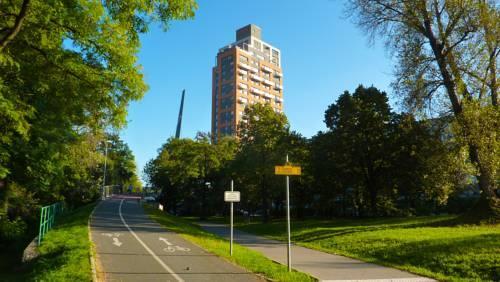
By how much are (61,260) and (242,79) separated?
115m

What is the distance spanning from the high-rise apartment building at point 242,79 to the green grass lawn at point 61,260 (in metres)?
99.5

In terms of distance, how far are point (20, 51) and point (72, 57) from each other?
1151 mm

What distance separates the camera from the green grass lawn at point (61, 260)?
1034 centimetres

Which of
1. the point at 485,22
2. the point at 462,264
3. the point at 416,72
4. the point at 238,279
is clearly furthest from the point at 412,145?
the point at 238,279

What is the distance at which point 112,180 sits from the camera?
91.4 meters

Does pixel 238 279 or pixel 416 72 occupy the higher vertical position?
pixel 416 72

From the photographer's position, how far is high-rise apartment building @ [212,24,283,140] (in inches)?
4899

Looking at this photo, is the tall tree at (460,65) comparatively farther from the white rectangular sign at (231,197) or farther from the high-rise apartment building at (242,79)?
the high-rise apartment building at (242,79)

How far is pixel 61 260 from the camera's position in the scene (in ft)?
40.6

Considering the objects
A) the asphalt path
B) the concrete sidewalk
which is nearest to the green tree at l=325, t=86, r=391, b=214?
the concrete sidewalk

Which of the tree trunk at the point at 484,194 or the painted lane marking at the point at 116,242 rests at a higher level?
the tree trunk at the point at 484,194

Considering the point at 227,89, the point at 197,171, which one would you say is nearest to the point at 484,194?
the point at 197,171

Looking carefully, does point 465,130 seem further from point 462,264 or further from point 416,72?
point 462,264

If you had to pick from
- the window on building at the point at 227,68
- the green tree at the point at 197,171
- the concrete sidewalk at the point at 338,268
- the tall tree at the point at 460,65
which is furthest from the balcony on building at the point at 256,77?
the concrete sidewalk at the point at 338,268
